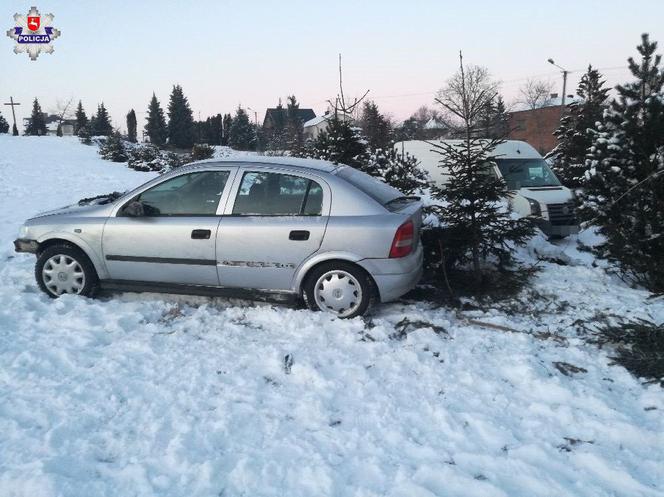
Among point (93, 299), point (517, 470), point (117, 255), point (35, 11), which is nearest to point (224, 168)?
point (117, 255)

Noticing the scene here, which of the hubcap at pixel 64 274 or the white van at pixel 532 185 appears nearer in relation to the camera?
the hubcap at pixel 64 274

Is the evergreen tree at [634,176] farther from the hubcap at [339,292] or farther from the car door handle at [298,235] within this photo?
the car door handle at [298,235]

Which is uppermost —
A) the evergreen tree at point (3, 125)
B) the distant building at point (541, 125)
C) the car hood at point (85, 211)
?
the evergreen tree at point (3, 125)

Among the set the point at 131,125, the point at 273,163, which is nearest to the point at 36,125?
the point at 131,125

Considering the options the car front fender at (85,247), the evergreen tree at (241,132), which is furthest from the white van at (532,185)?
the evergreen tree at (241,132)

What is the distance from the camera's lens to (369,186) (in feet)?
17.3

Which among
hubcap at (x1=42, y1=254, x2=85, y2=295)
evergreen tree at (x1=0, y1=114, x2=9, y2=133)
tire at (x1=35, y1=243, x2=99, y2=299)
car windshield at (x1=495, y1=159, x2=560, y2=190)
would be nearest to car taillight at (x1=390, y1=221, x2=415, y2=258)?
tire at (x1=35, y1=243, x2=99, y2=299)

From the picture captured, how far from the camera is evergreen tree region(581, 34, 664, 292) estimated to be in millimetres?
5344

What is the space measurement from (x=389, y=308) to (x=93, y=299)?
3.13m

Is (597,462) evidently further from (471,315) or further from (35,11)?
(35,11)

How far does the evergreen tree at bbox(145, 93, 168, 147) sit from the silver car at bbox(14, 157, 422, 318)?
6623 centimetres

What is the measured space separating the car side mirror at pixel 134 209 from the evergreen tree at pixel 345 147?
516cm

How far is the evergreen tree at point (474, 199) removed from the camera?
18.8ft

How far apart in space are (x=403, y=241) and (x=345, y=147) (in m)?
5.44
